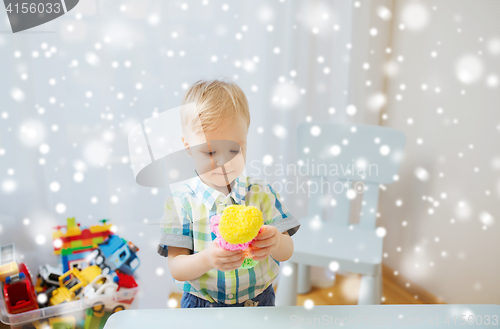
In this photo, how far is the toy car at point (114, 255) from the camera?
1096 mm

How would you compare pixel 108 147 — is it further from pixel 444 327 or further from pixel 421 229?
pixel 421 229

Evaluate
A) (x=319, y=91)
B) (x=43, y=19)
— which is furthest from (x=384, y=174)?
(x=43, y=19)

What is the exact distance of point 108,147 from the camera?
123cm

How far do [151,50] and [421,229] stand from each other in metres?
1.32

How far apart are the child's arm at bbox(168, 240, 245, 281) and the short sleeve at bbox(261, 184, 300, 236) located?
0.52 ft

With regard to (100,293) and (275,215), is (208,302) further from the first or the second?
(100,293)

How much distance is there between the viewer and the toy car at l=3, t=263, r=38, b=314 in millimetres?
958

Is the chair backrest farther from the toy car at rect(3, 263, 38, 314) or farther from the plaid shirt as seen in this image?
the toy car at rect(3, 263, 38, 314)

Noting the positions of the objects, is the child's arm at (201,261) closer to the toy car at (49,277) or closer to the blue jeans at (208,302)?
the blue jeans at (208,302)

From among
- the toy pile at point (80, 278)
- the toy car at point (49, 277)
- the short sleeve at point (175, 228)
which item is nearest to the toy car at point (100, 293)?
the toy pile at point (80, 278)

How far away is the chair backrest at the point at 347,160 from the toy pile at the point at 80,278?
74cm

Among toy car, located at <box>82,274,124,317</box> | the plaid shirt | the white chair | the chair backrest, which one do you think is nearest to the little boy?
the plaid shirt

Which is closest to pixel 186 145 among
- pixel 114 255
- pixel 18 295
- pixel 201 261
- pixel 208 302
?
pixel 201 261

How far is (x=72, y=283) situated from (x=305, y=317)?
2.92 feet
